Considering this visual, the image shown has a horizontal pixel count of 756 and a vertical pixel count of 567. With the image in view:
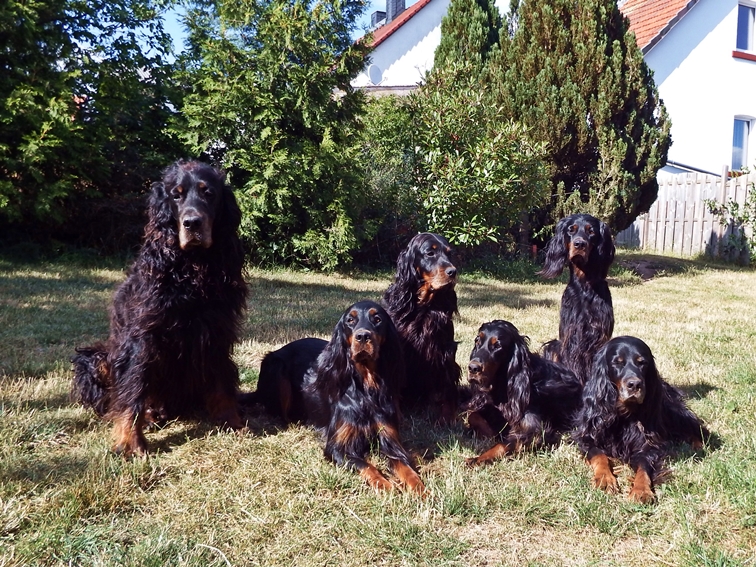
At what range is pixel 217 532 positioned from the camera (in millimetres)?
2453

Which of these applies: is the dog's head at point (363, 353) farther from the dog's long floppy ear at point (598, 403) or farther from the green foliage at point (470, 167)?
the green foliage at point (470, 167)

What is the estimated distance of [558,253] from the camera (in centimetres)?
477

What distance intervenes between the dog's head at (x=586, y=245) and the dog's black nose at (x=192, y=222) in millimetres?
2596

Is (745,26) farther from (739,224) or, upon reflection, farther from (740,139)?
(739,224)

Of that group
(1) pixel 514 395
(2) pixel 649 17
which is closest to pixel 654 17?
(2) pixel 649 17

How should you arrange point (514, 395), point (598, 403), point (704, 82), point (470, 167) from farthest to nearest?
1. point (704, 82)
2. point (470, 167)
3. point (514, 395)
4. point (598, 403)

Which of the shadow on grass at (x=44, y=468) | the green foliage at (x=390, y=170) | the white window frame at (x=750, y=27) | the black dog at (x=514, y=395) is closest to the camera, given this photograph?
the shadow on grass at (x=44, y=468)

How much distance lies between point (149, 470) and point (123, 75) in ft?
27.9

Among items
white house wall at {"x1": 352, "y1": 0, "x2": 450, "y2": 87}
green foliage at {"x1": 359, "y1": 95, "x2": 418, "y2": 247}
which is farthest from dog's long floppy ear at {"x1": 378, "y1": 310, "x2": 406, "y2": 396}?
white house wall at {"x1": 352, "y1": 0, "x2": 450, "y2": 87}

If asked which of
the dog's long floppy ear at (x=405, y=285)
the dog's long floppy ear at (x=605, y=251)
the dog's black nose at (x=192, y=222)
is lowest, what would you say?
the dog's long floppy ear at (x=405, y=285)

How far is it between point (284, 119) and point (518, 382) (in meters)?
7.16

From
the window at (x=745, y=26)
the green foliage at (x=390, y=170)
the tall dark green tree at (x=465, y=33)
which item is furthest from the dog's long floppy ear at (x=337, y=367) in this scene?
the window at (x=745, y=26)

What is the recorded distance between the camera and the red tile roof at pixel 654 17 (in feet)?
54.5

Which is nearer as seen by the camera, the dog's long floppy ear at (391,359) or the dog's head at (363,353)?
the dog's head at (363,353)
